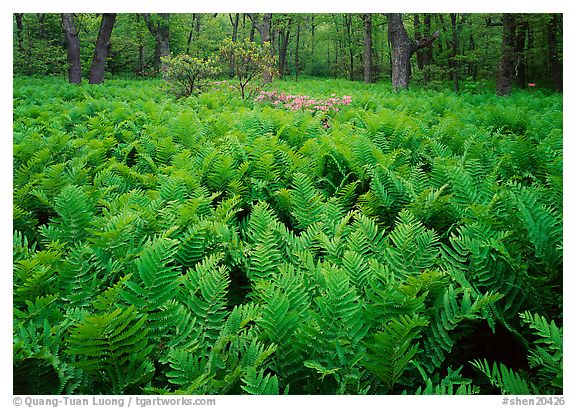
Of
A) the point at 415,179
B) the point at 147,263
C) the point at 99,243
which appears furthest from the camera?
the point at 415,179

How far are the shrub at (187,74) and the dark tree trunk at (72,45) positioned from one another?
5459 millimetres

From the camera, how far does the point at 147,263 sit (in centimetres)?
157

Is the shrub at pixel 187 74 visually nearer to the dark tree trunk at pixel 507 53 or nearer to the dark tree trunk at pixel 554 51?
the dark tree trunk at pixel 507 53

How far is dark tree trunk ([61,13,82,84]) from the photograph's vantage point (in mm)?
13406

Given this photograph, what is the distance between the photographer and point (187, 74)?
1007 cm

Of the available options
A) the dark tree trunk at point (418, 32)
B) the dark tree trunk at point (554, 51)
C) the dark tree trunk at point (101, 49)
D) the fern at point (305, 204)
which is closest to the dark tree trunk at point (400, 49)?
the dark tree trunk at point (554, 51)

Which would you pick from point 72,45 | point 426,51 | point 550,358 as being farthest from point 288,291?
point 426,51

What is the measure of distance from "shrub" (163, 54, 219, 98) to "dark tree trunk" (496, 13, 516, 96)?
744 cm

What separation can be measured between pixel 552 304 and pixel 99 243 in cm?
205

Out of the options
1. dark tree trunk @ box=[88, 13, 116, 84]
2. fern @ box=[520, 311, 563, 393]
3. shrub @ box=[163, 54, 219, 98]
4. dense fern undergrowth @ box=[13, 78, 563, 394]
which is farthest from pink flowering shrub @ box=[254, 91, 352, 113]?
dark tree trunk @ box=[88, 13, 116, 84]

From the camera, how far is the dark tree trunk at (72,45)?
528 inches
